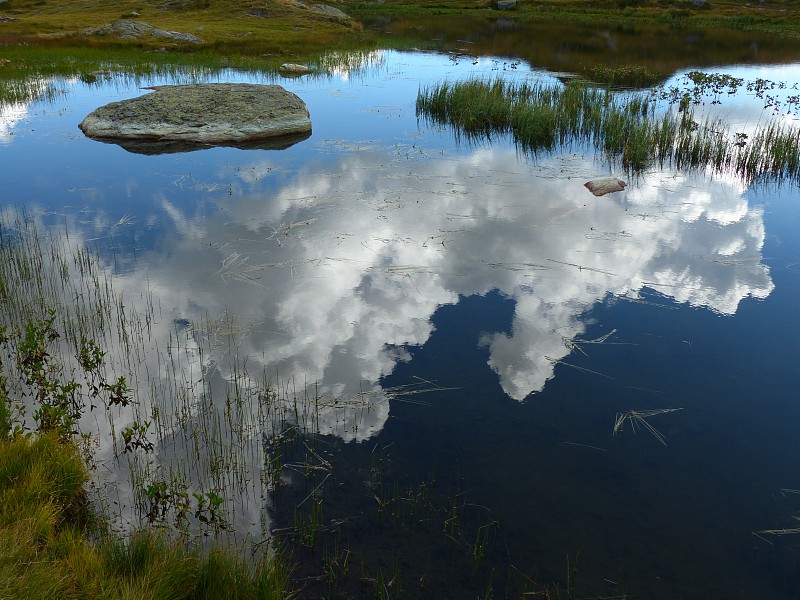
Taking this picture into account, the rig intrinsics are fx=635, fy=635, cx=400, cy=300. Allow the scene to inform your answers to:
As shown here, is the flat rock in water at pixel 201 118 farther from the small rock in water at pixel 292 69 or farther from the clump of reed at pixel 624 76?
the clump of reed at pixel 624 76

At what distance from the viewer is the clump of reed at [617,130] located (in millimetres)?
17125

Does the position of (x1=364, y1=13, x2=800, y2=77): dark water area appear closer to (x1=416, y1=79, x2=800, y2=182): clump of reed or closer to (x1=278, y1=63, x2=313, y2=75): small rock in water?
(x1=416, y1=79, x2=800, y2=182): clump of reed

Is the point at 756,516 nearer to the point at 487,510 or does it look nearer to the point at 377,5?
the point at 487,510

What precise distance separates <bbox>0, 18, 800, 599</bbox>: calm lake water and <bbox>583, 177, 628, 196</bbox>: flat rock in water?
0.94 feet

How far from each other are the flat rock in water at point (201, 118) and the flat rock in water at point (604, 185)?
9506 mm

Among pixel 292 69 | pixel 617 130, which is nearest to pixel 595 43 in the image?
pixel 292 69

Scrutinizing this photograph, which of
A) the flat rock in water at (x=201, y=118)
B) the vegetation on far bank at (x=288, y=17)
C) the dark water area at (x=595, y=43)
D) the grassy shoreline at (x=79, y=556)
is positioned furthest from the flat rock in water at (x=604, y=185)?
the vegetation on far bank at (x=288, y=17)

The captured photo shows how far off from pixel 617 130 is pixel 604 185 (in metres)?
4.65

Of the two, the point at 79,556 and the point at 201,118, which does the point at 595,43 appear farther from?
the point at 79,556

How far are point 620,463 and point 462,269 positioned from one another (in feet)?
16.7

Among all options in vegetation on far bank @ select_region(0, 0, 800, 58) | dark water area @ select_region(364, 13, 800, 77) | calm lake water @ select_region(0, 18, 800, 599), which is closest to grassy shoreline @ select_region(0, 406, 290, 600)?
calm lake water @ select_region(0, 18, 800, 599)

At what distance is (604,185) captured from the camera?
1519 centimetres

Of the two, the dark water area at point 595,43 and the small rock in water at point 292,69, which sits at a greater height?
the dark water area at point 595,43

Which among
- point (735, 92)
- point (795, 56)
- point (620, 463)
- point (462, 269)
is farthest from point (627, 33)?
point (620, 463)
